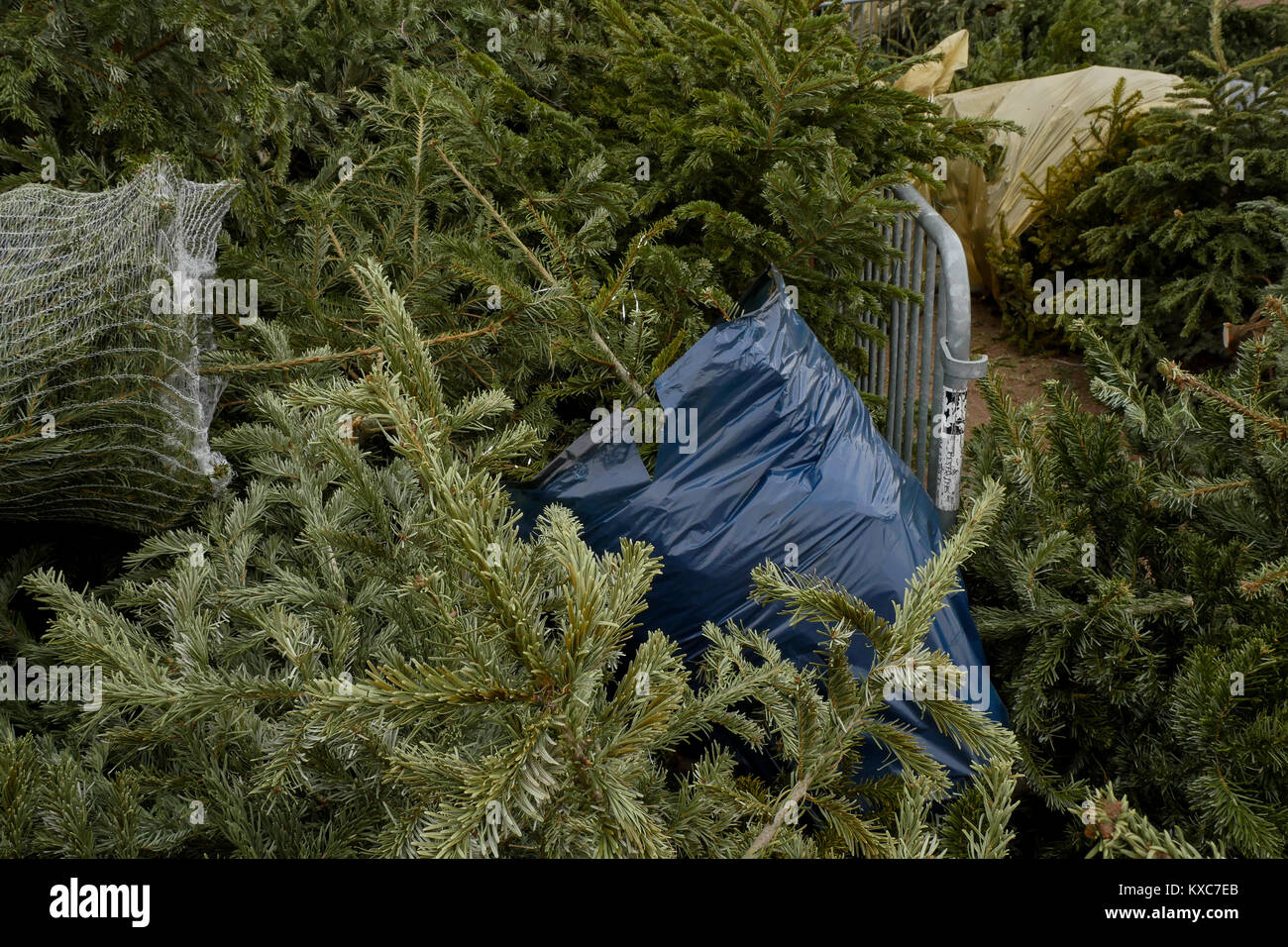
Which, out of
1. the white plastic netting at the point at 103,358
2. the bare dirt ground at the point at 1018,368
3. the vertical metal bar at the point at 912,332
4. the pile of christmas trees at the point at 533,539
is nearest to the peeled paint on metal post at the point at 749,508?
the pile of christmas trees at the point at 533,539

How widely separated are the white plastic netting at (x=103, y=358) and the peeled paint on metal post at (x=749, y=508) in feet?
2.60

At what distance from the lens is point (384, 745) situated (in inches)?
50.4

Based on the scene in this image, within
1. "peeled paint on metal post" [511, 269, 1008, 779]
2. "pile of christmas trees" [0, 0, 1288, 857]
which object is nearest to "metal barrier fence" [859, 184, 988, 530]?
"pile of christmas trees" [0, 0, 1288, 857]

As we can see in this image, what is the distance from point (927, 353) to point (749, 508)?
3.87 ft

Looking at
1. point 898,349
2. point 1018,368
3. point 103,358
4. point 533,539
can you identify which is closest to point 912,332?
point 898,349

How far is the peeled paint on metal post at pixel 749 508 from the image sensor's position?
2.09m

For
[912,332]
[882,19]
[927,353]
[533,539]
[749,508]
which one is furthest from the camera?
[882,19]

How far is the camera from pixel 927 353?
9.64 feet

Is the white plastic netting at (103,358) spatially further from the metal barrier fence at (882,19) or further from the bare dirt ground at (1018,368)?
the metal barrier fence at (882,19)

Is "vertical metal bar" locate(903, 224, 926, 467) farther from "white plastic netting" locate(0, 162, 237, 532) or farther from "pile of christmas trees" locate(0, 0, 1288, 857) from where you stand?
"white plastic netting" locate(0, 162, 237, 532)

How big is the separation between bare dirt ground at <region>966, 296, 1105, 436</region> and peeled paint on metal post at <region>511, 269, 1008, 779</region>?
3268 millimetres

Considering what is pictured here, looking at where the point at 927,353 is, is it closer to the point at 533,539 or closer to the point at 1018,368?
the point at 533,539

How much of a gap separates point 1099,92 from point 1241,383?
4.43m
